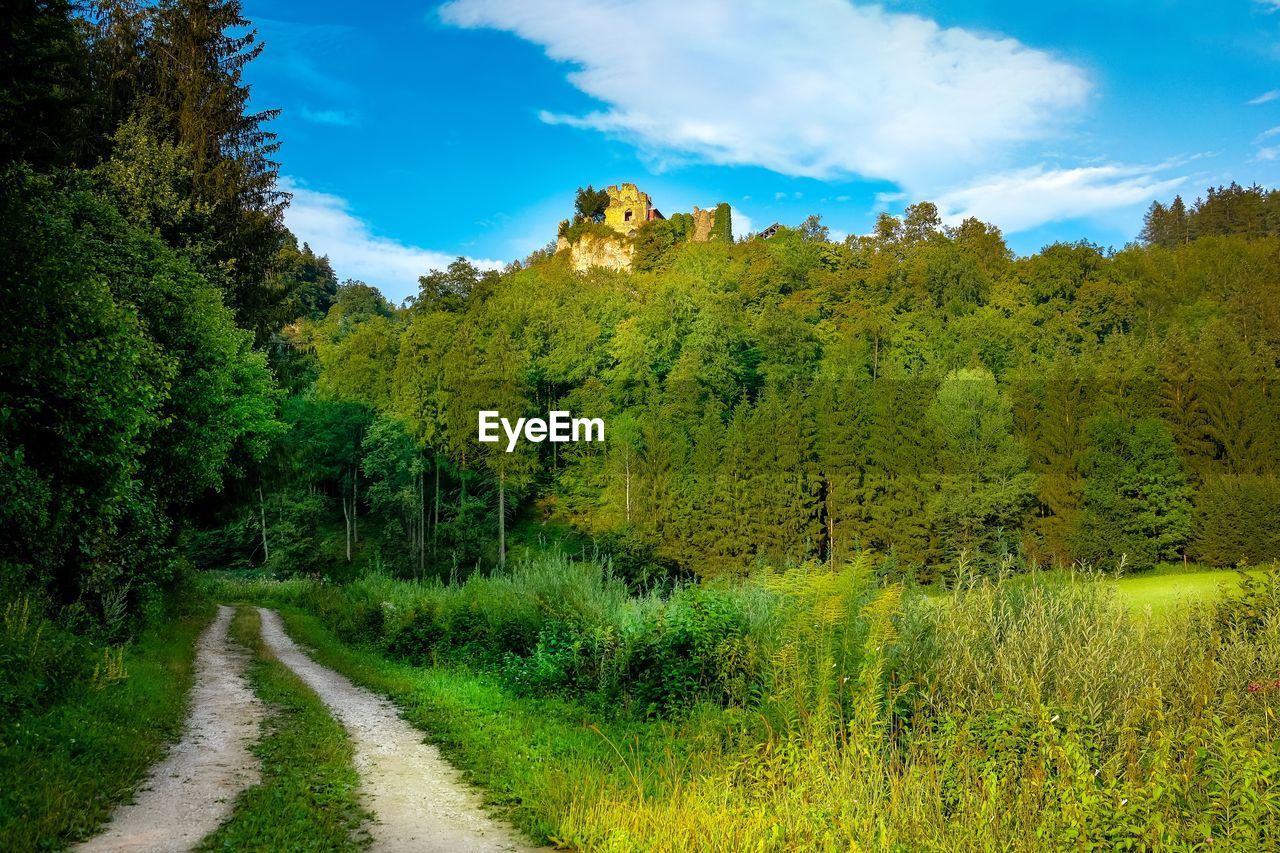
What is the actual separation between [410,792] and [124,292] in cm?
1496

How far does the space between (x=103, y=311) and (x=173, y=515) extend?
12953mm

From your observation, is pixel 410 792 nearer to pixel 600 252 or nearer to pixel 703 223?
pixel 600 252

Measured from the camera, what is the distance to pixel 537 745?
8.15 metres

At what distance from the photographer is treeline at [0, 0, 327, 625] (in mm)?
11523

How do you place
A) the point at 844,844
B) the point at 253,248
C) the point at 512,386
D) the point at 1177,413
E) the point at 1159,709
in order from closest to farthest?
the point at 844,844, the point at 1159,709, the point at 253,248, the point at 1177,413, the point at 512,386

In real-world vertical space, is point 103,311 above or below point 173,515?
above

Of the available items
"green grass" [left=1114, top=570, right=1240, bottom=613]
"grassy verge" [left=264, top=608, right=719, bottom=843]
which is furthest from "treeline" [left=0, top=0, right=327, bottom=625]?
"green grass" [left=1114, top=570, right=1240, bottom=613]

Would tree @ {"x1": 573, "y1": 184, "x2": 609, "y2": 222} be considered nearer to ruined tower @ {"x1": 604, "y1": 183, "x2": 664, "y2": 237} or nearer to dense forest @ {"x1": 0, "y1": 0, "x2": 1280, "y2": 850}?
ruined tower @ {"x1": 604, "y1": 183, "x2": 664, "y2": 237}

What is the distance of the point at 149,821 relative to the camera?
6.12 m

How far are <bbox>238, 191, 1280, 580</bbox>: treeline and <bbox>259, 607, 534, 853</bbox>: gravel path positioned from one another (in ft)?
87.1

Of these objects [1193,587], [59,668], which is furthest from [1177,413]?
[59,668]

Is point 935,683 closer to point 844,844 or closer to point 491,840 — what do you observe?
point 844,844
